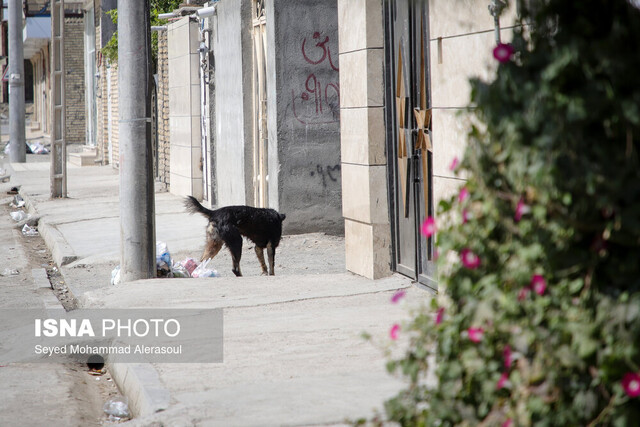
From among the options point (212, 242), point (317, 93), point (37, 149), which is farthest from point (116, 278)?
point (37, 149)

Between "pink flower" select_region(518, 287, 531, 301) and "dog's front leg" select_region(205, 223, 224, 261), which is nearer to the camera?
"pink flower" select_region(518, 287, 531, 301)

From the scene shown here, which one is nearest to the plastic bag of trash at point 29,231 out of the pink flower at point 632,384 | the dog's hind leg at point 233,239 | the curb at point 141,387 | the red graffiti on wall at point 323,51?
the red graffiti on wall at point 323,51

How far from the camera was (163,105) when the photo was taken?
1853 centimetres

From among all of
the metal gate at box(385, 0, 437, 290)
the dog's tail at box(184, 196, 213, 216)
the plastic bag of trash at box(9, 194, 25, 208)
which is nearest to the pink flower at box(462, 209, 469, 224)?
the metal gate at box(385, 0, 437, 290)

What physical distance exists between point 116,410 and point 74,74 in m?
36.5

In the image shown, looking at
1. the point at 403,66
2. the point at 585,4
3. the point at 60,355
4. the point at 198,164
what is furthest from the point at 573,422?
the point at 198,164

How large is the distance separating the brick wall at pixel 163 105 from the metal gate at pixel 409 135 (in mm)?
11090

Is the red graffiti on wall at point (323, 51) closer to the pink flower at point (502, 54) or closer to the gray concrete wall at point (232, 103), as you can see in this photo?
the gray concrete wall at point (232, 103)

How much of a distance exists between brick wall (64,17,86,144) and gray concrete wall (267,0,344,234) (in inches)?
1166

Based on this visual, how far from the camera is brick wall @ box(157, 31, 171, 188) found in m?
18.1

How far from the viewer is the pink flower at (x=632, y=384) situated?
2.13 meters

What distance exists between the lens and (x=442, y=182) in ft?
20.6

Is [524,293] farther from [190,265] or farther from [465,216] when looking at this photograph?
[190,265]

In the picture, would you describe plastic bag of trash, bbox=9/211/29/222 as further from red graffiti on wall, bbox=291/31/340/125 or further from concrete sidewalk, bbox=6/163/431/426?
red graffiti on wall, bbox=291/31/340/125
